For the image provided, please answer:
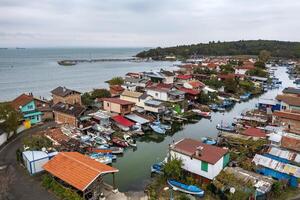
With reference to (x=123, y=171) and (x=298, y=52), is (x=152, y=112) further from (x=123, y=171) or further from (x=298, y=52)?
(x=298, y=52)

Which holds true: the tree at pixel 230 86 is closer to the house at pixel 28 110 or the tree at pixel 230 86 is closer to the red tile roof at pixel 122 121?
the red tile roof at pixel 122 121

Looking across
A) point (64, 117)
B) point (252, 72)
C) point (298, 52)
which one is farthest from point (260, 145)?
point (298, 52)

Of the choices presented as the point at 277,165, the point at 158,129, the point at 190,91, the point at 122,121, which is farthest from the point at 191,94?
the point at 277,165

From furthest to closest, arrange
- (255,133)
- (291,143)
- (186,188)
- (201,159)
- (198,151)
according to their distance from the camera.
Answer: (255,133)
(291,143)
(198,151)
(201,159)
(186,188)

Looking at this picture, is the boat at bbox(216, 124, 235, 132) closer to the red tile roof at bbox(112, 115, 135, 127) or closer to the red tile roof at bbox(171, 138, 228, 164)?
the red tile roof at bbox(112, 115, 135, 127)

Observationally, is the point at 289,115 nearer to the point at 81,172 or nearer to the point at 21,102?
the point at 81,172

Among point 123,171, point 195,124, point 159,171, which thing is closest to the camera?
point 159,171

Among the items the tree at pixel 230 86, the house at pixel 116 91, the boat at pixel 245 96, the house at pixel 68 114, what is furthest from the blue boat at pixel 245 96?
the house at pixel 68 114

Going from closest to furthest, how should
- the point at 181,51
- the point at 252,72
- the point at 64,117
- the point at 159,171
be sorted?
the point at 159,171
the point at 64,117
the point at 252,72
the point at 181,51
